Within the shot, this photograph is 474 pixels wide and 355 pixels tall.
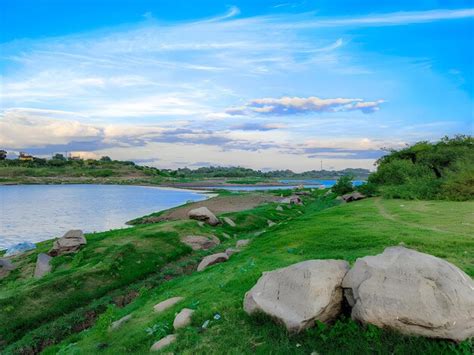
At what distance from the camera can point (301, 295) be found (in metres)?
9.48

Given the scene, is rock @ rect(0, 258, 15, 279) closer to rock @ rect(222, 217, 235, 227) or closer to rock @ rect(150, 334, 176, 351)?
rock @ rect(150, 334, 176, 351)

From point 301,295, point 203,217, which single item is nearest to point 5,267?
point 203,217

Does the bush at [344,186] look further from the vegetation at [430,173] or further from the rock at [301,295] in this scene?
the rock at [301,295]

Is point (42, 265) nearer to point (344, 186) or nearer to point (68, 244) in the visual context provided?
point (68, 244)

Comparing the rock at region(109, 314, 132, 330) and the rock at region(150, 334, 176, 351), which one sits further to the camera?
the rock at region(109, 314, 132, 330)

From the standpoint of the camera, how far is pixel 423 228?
65.2 ft

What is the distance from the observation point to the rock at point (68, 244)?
26.0m

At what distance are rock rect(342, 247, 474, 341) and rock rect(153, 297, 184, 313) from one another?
6.42 m

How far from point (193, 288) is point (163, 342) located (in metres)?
4.43

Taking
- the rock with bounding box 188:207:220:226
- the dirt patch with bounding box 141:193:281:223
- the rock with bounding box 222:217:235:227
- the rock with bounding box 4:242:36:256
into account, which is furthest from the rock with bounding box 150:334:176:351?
the dirt patch with bounding box 141:193:281:223

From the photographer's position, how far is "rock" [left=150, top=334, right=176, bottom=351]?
9611mm

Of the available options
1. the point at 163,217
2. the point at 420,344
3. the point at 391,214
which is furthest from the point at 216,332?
the point at 163,217

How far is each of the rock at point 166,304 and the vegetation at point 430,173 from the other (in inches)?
1184

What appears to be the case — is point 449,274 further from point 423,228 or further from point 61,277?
point 61,277
